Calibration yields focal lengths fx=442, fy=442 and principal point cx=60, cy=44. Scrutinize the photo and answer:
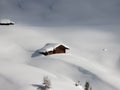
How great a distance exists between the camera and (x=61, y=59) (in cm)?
6125

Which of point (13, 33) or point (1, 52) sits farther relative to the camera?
point (13, 33)

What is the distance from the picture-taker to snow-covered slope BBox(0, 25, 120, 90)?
163 feet

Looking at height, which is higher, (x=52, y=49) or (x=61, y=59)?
(x=52, y=49)

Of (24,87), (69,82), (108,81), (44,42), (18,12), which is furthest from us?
(18,12)

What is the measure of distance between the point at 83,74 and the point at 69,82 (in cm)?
665

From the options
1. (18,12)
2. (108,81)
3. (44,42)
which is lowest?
(108,81)

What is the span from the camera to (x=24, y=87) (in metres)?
45.2

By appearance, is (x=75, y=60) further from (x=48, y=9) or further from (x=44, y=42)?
(x=48, y=9)

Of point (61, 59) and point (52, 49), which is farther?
point (52, 49)

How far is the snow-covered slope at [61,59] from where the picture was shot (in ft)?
163

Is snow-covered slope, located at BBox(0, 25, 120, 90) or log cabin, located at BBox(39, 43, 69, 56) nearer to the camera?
snow-covered slope, located at BBox(0, 25, 120, 90)

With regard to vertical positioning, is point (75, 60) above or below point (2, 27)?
below

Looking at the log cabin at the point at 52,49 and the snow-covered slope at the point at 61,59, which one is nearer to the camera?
the snow-covered slope at the point at 61,59

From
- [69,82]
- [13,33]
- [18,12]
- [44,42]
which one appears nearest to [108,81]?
[69,82]
